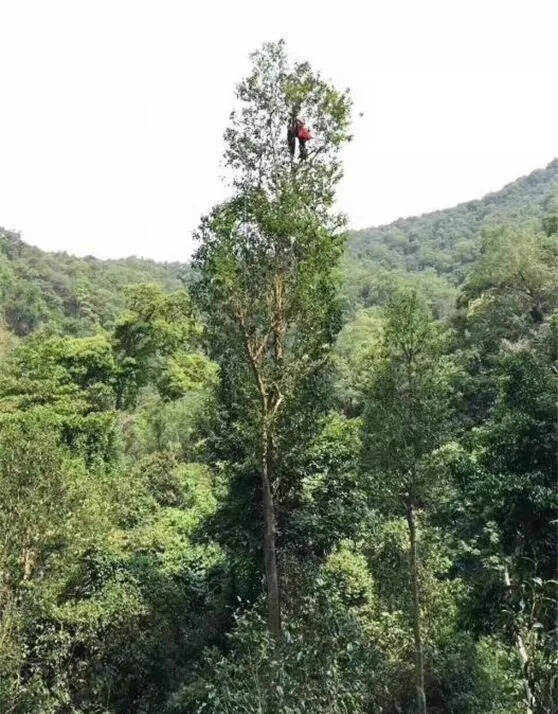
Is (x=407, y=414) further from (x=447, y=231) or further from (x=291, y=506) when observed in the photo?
(x=447, y=231)

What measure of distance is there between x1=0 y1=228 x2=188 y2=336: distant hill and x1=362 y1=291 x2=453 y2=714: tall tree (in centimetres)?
4436

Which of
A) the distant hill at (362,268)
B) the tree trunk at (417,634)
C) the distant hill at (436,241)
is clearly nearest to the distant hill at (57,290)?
the distant hill at (362,268)

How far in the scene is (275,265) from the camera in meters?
12.4

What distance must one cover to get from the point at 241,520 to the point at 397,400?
4361 mm

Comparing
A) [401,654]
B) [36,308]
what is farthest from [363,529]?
[36,308]

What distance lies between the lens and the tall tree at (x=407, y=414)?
12297 mm

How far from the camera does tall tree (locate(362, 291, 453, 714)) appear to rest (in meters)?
12.3

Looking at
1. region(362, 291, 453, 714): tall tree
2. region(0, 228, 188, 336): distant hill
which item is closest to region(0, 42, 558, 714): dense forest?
region(362, 291, 453, 714): tall tree

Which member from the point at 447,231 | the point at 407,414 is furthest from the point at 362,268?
the point at 407,414

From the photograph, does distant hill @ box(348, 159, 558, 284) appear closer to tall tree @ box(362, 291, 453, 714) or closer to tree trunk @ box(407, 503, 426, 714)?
tall tree @ box(362, 291, 453, 714)

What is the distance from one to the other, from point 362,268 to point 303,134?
90.3 metres

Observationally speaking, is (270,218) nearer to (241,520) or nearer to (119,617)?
(241,520)

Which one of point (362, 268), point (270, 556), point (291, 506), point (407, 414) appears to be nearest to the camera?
point (270, 556)

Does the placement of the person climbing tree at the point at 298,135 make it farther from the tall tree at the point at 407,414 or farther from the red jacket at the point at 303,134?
the tall tree at the point at 407,414
